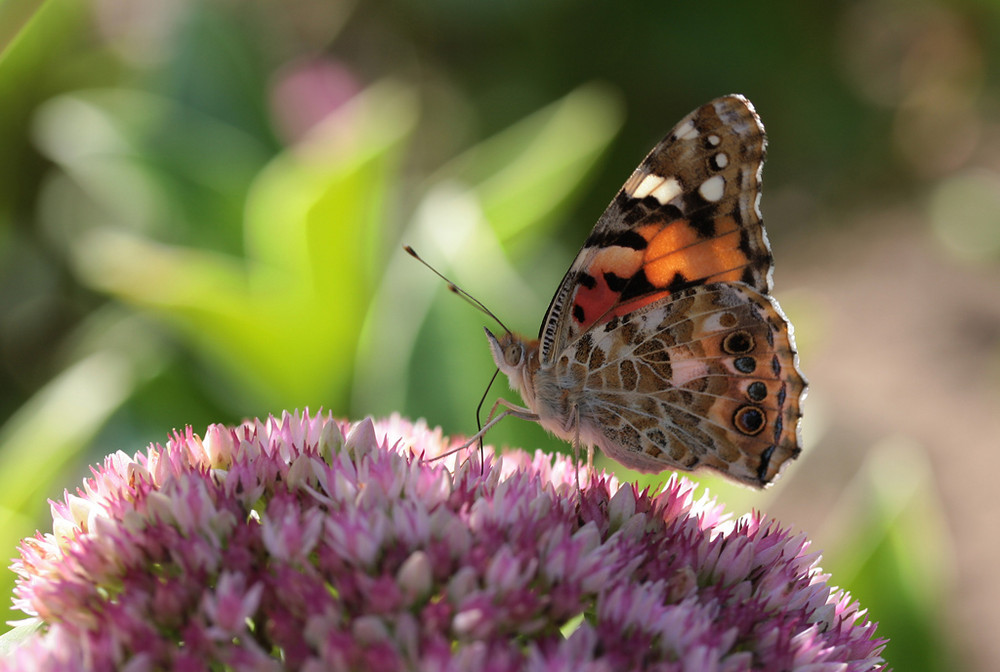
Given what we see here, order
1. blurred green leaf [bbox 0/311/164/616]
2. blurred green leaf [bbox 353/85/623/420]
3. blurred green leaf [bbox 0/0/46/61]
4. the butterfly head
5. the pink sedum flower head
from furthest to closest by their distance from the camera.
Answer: blurred green leaf [bbox 353/85/623/420], blurred green leaf [bbox 0/311/164/616], the butterfly head, blurred green leaf [bbox 0/0/46/61], the pink sedum flower head

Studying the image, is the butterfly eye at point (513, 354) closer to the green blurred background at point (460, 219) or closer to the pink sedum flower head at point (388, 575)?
the pink sedum flower head at point (388, 575)

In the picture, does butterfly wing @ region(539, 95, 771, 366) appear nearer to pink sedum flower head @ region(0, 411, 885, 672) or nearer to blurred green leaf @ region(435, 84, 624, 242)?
pink sedum flower head @ region(0, 411, 885, 672)

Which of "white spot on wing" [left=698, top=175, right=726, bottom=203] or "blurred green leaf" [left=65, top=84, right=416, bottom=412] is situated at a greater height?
"blurred green leaf" [left=65, top=84, right=416, bottom=412]

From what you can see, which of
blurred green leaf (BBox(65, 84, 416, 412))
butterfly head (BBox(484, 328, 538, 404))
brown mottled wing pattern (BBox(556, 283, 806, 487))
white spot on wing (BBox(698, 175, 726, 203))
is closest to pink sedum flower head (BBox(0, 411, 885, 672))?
brown mottled wing pattern (BBox(556, 283, 806, 487))

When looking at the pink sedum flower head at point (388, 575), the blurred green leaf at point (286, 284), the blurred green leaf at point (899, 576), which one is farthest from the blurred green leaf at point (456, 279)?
the blurred green leaf at point (899, 576)

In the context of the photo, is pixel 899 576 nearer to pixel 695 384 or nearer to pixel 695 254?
pixel 695 384

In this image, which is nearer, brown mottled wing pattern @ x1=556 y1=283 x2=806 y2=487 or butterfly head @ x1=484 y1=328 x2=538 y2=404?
brown mottled wing pattern @ x1=556 y1=283 x2=806 y2=487

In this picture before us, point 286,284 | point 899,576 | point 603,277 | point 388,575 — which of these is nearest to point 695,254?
point 603,277
